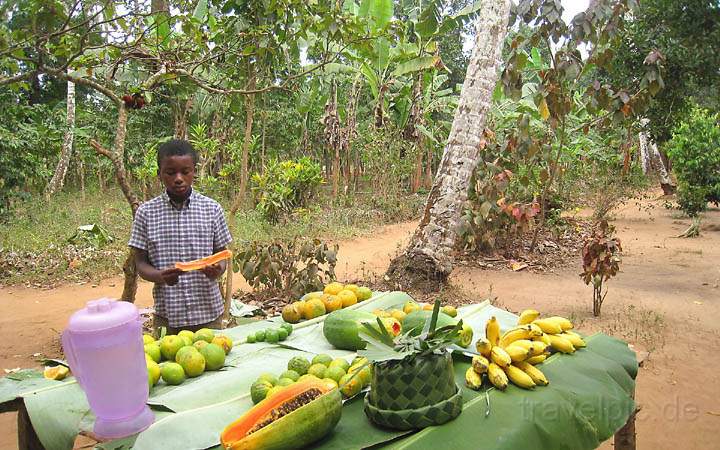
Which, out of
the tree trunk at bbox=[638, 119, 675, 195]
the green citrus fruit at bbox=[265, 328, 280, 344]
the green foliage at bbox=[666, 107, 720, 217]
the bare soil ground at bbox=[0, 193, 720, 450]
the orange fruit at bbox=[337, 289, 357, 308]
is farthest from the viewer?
the tree trunk at bbox=[638, 119, 675, 195]

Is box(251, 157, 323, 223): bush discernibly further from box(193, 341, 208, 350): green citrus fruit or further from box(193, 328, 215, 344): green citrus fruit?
box(193, 341, 208, 350): green citrus fruit

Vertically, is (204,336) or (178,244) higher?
(178,244)

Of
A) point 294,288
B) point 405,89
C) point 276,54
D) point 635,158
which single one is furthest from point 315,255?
point 635,158

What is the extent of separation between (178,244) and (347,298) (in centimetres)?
96

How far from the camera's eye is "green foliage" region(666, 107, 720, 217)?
10055 millimetres

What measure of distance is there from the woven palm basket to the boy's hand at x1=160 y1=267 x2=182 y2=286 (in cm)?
127

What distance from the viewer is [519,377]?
190cm

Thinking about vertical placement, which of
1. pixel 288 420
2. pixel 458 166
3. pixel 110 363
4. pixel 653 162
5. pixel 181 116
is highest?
pixel 181 116

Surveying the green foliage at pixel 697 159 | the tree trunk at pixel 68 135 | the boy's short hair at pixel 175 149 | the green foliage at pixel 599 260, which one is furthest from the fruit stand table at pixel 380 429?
the tree trunk at pixel 68 135

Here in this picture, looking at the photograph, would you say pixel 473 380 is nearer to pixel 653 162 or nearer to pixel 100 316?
pixel 100 316

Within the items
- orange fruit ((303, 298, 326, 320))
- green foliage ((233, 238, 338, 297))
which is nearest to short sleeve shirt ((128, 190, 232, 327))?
orange fruit ((303, 298, 326, 320))

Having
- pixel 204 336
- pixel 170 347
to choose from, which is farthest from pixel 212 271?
pixel 170 347

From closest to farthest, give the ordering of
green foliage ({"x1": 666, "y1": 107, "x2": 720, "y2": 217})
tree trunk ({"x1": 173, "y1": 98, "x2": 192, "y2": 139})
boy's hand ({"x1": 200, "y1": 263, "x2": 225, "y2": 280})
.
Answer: boy's hand ({"x1": 200, "y1": 263, "x2": 225, "y2": 280}) < green foliage ({"x1": 666, "y1": 107, "x2": 720, "y2": 217}) < tree trunk ({"x1": 173, "y1": 98, "x2": 192, "y2": 139})

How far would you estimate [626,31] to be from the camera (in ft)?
25.9
